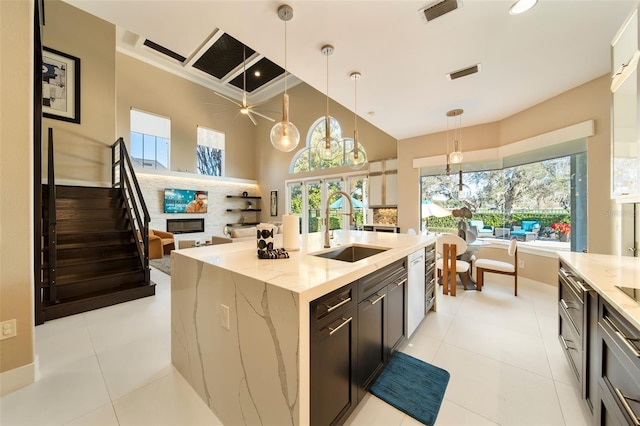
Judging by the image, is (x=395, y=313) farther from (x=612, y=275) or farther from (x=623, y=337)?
(x=612, y=275)

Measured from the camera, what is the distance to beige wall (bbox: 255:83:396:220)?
21.3 feet

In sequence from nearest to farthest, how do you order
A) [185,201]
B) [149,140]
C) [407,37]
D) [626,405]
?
[626,405] < [407,37] < [149,140] < [185,201]

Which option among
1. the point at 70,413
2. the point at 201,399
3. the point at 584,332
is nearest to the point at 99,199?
the point at 70,413

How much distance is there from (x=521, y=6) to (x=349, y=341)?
2.89m

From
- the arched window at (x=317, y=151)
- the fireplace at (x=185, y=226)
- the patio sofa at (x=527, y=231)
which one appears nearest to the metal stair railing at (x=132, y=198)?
the fireplace at (x=185, y=226)

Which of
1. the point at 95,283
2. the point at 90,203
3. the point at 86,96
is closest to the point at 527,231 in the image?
the point at 95,283

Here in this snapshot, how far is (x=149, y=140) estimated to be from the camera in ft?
24.0

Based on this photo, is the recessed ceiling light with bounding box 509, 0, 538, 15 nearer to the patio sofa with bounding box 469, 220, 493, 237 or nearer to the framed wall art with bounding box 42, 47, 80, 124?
the patio sofa with bounding box 469, 220, 493, 237

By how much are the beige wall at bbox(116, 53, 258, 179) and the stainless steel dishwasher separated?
797cm

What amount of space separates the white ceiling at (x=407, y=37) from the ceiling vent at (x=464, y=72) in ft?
0.25

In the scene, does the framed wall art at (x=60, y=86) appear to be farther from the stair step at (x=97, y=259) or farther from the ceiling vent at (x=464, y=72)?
the ceiling vent at (x=464, y=72)

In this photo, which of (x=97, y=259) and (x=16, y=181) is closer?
(x=16, y=181)

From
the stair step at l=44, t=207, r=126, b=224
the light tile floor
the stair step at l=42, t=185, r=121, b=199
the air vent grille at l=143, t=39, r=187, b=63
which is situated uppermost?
the air vent grille at l=143, t=39, r=187, b=63

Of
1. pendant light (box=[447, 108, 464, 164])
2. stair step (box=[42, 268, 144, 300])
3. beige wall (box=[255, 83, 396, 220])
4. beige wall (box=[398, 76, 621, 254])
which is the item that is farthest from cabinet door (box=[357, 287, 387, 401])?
beige wall (box=[255, 83, 396, 220])
